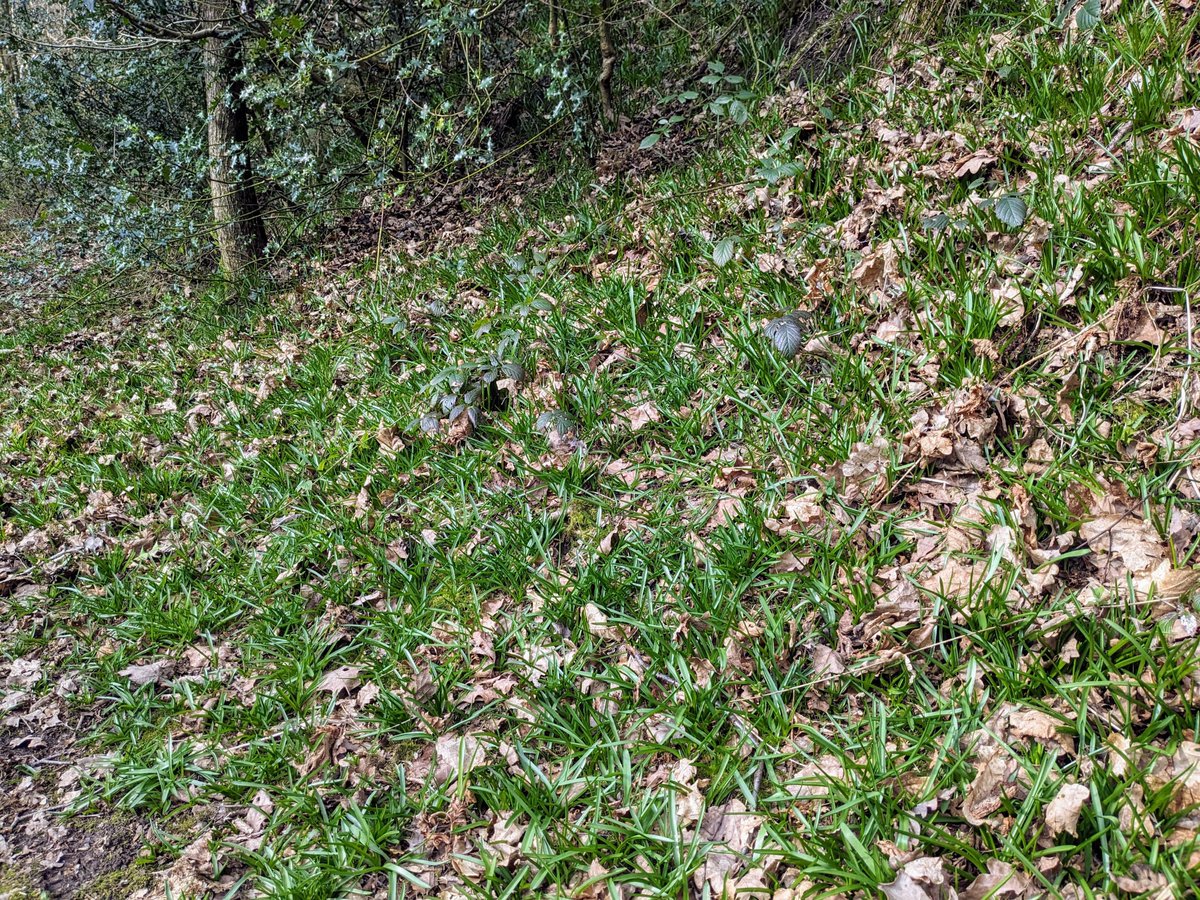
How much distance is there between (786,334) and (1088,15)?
2085 mm

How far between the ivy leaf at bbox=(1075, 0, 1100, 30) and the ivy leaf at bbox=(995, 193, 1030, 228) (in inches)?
46.6

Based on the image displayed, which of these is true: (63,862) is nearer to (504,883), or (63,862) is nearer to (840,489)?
(504,883)

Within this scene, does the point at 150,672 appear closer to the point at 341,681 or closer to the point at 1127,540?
the point at 341,681

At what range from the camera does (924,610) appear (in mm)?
2125

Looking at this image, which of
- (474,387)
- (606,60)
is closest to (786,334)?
(474,387)

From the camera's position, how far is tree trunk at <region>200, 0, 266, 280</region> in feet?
19.5

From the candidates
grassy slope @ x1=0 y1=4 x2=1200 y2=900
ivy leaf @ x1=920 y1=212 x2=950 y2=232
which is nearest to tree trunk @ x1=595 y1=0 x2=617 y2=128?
grassy slope @ x1=0 y1=4 x2=1200 y2=900

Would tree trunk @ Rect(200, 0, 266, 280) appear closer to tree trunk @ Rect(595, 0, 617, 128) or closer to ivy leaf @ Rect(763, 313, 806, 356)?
tree trunk @ Rect(595, 0, 617, 128)

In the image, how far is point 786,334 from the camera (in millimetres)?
3109

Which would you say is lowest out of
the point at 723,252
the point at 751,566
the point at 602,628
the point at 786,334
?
the point at 602,628

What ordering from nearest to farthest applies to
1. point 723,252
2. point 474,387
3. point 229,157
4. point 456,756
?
point 456,756 < point 723,252 < point 474,387 < point 229,157

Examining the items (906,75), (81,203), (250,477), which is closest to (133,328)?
(81,203)

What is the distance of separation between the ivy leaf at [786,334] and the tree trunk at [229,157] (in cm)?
463

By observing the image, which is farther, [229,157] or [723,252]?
[229,157]
